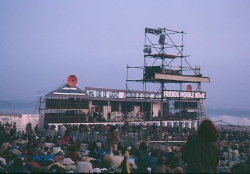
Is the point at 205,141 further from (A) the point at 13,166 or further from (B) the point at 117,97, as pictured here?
(B) the point at 117,97

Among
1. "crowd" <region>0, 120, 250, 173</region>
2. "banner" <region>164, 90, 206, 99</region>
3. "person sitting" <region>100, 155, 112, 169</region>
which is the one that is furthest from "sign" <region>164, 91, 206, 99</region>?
"person sitting" <region>100, 155, 112, 169</region>

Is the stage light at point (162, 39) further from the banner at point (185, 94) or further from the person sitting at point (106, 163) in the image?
the person sitting at point (106, 163)

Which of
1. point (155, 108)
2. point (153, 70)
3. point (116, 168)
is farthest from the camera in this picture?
point (155, 108)

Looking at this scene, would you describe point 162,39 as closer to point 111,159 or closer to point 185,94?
point 185,94

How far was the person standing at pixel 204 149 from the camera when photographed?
615 centimetres

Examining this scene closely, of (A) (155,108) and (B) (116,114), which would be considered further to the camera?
(A) (155,108)

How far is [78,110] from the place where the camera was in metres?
36.3

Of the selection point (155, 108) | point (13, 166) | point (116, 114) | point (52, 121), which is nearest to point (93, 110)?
point (116, 114)

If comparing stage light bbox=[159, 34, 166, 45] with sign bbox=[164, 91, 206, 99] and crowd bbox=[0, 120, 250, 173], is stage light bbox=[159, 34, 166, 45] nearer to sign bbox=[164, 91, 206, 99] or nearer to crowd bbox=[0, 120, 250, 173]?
sign bbox=[164, 91, 206, 99]

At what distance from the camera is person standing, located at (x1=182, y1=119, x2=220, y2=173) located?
6152 mm

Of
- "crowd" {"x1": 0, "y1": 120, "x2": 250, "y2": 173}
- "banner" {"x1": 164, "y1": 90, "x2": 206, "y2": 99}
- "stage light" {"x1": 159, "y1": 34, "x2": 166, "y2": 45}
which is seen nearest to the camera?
"crowd" {"x1": 0, "y1": 120, "x2": 250, "y2": 173}

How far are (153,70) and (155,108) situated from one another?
2315cm

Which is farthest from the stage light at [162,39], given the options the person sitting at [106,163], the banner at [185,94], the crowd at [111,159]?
the person sitting at [106,163]

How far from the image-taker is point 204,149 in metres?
6.16
